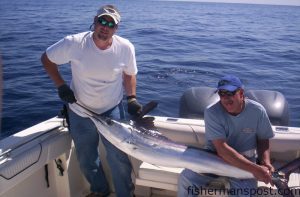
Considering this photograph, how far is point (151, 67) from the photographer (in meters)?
10.8

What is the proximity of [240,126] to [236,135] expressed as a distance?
9 centimetres

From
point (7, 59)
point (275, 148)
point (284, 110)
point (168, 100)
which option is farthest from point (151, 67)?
point (275, 148)

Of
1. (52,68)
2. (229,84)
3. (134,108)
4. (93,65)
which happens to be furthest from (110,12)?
(229,84)

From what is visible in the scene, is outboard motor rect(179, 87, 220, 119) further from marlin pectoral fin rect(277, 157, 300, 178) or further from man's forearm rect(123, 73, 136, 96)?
marlin pectoral fin rect(277, 157, 300, 178)

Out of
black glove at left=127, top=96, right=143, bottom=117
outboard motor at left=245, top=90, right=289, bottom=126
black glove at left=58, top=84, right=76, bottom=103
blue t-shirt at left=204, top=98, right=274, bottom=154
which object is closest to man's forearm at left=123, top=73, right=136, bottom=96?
black glove at left=127, top=96, right=143, bottom=117

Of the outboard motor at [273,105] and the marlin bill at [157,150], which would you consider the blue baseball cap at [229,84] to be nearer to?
the marlin bill at [157,150]

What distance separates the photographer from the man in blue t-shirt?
305 centimetres

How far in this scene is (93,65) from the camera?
3299mm

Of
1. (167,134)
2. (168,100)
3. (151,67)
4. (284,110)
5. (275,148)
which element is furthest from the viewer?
(151,67)

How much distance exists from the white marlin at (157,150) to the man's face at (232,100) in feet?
1.40

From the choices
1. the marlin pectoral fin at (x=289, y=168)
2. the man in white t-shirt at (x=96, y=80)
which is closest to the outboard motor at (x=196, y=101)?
the man in white t-shirt at (x=96, y=80)

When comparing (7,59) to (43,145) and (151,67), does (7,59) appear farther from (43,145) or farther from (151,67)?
(43,145)

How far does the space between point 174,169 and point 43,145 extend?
1236 mm

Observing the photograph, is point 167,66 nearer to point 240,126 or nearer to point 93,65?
point 93,65
